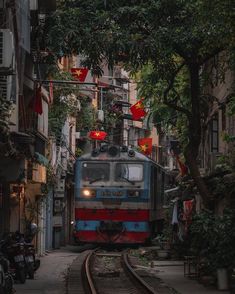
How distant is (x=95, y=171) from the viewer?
93.6ft

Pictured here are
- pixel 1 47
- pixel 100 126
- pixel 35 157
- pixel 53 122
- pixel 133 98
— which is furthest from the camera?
pixel 133 98

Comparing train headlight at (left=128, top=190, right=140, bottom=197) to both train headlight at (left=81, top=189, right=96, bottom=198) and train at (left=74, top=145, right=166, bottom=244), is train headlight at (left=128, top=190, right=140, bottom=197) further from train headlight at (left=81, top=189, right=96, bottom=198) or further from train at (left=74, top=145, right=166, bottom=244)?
train headlight at (left=81, top=189, right=96, bottom=198)

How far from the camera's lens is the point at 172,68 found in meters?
18.8

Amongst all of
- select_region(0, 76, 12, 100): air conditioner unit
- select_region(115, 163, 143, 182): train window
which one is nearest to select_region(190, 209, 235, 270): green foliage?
select_region(0, 76, 12, 100): air conditioner unit

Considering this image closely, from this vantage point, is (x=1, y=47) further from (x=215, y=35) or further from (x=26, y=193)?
(x=26, y=193)

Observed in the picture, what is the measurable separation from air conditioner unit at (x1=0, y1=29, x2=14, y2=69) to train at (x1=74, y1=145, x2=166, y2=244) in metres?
14.1

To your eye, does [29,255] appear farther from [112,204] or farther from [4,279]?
[112,204]

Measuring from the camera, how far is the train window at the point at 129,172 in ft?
92.9

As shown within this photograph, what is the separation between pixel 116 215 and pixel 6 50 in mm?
14527

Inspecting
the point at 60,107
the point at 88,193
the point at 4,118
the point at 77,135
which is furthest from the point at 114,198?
the point at 77,135

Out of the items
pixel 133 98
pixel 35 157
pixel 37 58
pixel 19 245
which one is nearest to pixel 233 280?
pixel 19 245

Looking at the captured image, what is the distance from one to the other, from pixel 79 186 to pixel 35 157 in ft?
26.3

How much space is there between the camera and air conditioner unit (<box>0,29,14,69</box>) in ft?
45.3

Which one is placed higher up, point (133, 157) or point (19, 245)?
point (133, 157)
